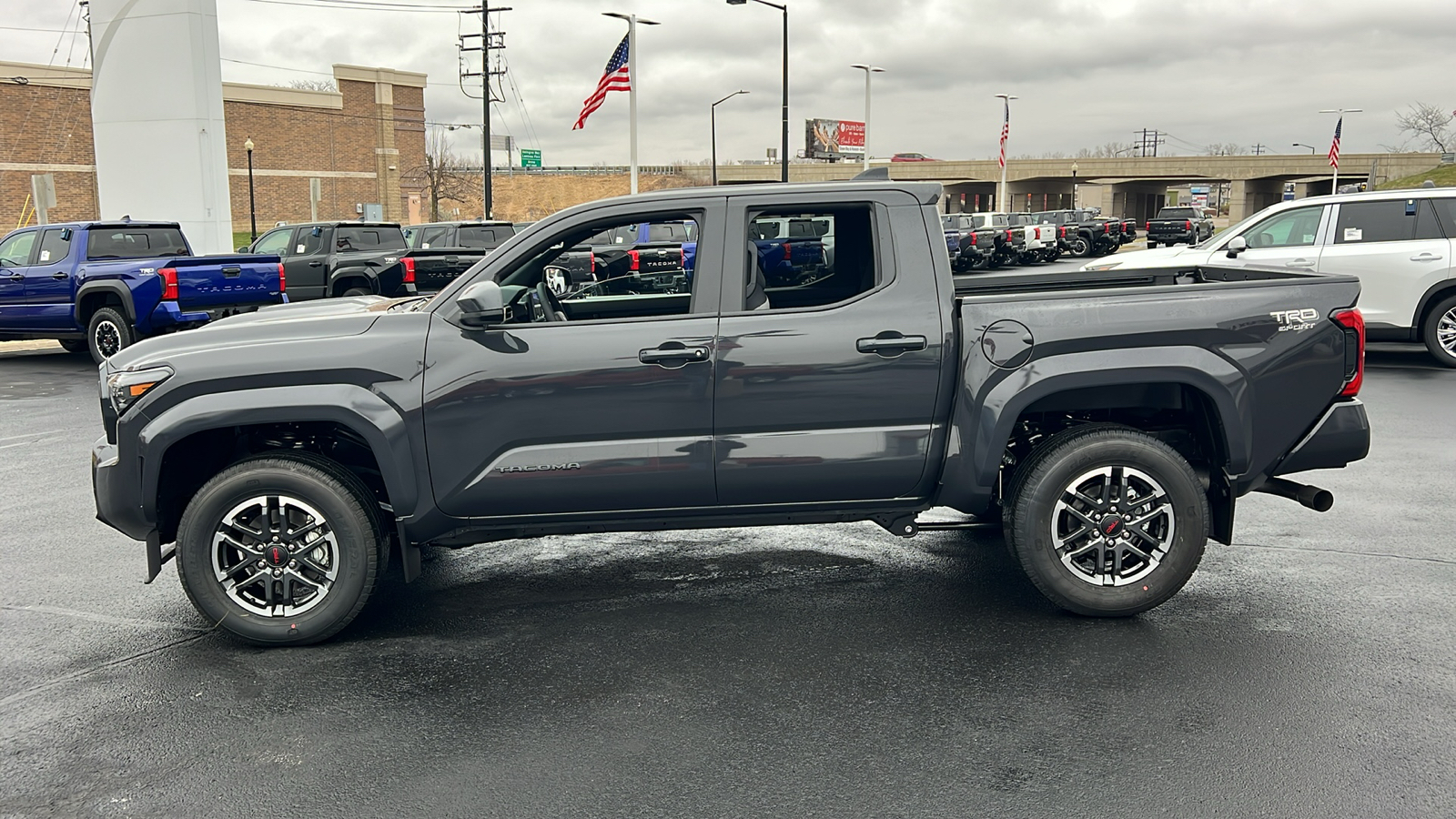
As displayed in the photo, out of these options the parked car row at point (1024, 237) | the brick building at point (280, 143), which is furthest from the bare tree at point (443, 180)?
the parked car row at point (1024, 237)

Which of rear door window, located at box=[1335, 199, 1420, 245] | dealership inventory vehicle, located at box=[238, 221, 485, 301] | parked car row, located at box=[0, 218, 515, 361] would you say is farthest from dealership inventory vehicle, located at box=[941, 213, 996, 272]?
parked car row, located at box=[0, 218, 515, 361]

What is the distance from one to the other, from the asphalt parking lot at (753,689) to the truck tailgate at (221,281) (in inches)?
331

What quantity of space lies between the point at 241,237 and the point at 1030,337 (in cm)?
6182

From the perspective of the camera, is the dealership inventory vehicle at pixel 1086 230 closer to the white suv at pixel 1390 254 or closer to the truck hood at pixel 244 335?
the white suv at pixel 1390 254

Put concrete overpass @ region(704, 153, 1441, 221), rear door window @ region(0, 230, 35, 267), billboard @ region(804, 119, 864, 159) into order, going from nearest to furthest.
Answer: rear door window @ region(0, 230, 35, 267) → concrete overpass @ region(704, 153, 1441, 221) → billboard @ region(804, 119, 864, 159)

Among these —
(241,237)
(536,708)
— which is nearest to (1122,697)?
(536,708)

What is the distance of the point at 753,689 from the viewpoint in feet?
14.3

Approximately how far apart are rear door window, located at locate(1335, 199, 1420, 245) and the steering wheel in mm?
11149

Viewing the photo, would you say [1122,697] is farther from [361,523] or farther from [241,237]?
[241,237]

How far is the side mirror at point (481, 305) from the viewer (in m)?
4.63

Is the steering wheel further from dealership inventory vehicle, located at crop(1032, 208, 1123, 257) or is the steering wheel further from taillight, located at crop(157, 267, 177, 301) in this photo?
dealership inventory vehicle, located at crop(1032, 208, 1123, 257)

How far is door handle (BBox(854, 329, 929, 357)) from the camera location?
190 inches

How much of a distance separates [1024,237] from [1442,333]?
22195mm

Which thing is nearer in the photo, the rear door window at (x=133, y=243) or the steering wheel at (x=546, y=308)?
the steering wheel at (x=546, y=308)
